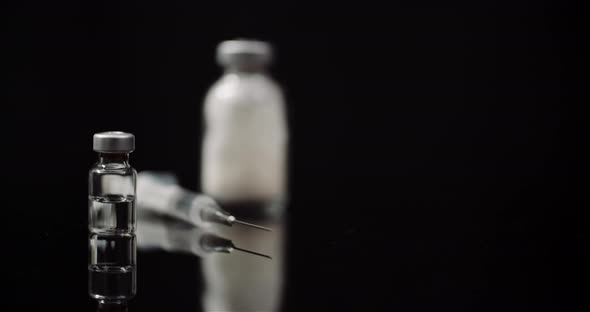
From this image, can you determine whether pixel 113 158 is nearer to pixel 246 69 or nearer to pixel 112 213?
pixel 112 213

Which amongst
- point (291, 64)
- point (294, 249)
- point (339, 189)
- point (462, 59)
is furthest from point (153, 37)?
point (294, 249)

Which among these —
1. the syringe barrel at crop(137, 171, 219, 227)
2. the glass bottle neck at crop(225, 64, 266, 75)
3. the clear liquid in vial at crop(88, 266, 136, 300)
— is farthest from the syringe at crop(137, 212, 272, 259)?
the glass bottle neck at crop(225, 64, 266, 75)

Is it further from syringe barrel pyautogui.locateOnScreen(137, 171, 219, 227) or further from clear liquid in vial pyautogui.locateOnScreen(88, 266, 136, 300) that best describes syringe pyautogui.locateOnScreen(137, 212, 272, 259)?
clear liquid in vial pyautogui.locateOnScreen(88, 266, 136, 300)

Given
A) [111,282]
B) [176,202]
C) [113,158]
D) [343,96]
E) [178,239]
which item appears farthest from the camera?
[343,96]

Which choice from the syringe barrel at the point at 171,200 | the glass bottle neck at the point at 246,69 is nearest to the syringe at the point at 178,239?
the syringe barrel at the point at 171,200

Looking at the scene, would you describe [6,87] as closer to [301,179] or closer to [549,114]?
[301,179]

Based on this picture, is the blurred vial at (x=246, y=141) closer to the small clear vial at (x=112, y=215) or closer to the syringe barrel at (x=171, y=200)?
the syringe barrel at (x=171, y=200)

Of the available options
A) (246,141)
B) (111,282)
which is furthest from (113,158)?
(246,141)

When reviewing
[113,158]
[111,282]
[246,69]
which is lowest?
[111,282]
